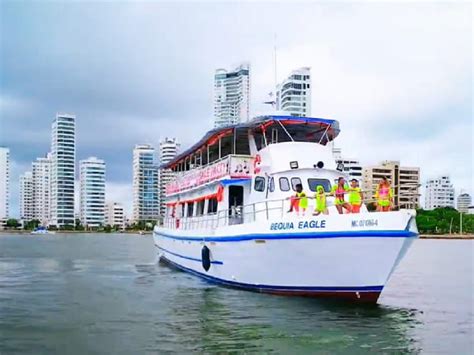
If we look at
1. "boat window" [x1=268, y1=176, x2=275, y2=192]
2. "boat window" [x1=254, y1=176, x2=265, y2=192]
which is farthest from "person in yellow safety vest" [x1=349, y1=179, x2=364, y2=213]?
"boat window" [x1=254, y1=176, x2=265, y2=192]

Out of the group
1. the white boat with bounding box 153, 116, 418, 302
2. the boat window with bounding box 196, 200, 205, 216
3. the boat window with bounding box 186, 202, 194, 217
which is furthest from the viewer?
the boat window with bounding box 186, 202, 194, 217

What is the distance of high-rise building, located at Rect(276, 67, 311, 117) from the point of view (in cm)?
6981

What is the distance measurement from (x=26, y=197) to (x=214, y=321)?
501 ft

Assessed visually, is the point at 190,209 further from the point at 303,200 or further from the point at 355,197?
the point at 355,197

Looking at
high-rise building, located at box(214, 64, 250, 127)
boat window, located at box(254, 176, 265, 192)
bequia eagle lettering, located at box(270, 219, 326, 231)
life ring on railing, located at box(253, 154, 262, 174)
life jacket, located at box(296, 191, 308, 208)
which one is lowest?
bequia eagle lettering, located at box(270, 219, 326, 231)

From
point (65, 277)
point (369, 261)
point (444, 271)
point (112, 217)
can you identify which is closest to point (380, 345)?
point (369, 261)

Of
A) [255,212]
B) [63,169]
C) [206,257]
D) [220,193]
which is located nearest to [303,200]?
[255,212]

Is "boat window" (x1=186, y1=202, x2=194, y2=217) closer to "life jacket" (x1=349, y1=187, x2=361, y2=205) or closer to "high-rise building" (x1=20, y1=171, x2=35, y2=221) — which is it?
"life jacket" (x1=349, y1=187, x2=361, y2=205)

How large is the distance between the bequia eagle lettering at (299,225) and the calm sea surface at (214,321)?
6.52 feet

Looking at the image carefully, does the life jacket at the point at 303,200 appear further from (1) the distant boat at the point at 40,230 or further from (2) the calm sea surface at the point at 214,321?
(1) the distant boat at the point at 40,230

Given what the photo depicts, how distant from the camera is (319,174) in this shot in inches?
733

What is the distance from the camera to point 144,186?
131 meters

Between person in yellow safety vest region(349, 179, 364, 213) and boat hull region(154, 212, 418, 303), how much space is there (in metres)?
0.84

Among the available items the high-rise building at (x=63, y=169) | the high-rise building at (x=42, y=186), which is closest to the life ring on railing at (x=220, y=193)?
the high-rise building at (x=63, y=169)
